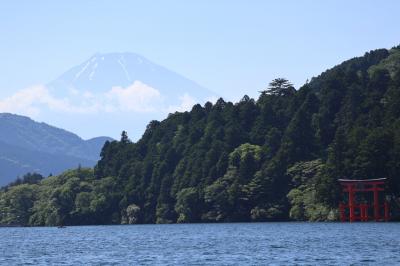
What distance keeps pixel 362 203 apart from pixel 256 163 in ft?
96.9

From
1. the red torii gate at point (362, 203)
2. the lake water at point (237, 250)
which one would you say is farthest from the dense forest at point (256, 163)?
the lake water at point (237, 250)

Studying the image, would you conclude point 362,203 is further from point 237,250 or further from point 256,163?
point 237,250

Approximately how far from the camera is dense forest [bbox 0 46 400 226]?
135 m

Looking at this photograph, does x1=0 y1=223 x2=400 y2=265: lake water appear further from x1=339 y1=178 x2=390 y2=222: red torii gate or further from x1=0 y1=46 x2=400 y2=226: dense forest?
x1=0 y1=46 x2=400 y2=226: dense forest

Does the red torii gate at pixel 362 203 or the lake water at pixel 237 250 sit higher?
the red torii gate at pixel 362 203

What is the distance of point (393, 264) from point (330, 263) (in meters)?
4.53

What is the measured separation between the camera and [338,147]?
13488 centimetres

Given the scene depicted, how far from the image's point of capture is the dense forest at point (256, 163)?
135 m

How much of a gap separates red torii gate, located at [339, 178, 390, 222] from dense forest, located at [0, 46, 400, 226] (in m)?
1.95

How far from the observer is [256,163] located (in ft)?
519

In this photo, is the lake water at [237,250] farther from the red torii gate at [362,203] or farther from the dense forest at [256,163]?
the dense forest at [256,163]

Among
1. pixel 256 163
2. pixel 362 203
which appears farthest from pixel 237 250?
pixel 256 163

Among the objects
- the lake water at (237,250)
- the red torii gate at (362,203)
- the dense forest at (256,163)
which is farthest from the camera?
the dense forest at (256,163)

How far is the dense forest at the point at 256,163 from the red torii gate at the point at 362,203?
6.40 feet
